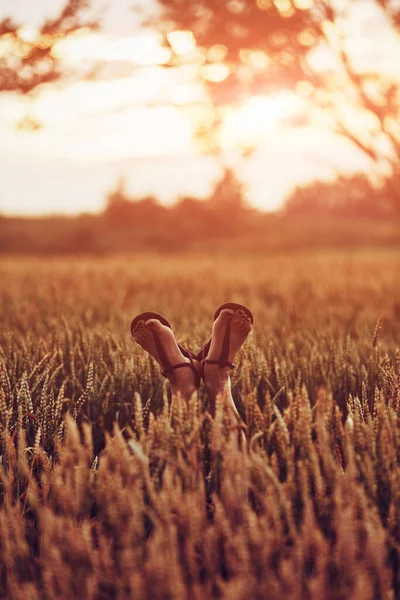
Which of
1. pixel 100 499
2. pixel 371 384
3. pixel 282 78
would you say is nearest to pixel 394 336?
pixel 371 384

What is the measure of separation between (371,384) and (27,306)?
304 cm

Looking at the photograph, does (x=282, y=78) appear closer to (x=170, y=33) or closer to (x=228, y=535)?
(x=170, y=33)

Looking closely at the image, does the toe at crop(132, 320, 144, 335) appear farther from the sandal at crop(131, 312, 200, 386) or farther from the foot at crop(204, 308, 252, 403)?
the foot at crop(204, 308, 252, 403)

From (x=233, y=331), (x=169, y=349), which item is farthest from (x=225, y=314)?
(x=169, y=349)

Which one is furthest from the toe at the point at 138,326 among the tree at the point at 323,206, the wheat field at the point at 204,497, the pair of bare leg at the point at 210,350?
the tree at the point at 323,206

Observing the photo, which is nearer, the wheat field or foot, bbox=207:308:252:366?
the wheat field

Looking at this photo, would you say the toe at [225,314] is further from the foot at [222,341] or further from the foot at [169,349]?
the foot at [169,349]

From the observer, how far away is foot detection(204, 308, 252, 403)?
224cm

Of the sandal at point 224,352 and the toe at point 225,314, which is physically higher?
the toe at point 225,314

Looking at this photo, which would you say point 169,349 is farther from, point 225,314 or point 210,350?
point 225,314

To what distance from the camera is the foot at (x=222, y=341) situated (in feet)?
7.34

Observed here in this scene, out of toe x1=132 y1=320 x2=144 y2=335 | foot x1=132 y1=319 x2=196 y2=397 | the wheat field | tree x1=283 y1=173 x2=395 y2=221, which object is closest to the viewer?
the wheat field

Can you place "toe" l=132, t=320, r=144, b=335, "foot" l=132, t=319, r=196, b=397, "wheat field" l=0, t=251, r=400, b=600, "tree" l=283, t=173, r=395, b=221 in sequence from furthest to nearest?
1. "tree" l=283, t=173, r=395, b=221
2. "toe" l=132, t=320, r=144, b=335
3. "foot" l=132, t=319, r=196, b=397
4. "wheat field" l=0, t=251, r=400, b=600

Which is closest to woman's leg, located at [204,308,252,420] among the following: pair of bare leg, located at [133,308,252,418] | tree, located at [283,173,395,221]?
pair of bare leg, located at [133,308,252,418]
